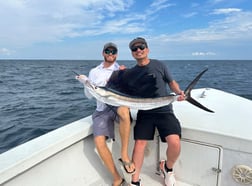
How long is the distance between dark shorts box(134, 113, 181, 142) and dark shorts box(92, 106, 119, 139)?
0.27 meters

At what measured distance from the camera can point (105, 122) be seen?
7.63ft

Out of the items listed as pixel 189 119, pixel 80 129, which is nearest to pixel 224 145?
pixel 189 119

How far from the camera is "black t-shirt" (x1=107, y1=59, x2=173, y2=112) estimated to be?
2.27m

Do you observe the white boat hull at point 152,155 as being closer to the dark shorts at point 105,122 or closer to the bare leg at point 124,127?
the dark shorts at point 105,122

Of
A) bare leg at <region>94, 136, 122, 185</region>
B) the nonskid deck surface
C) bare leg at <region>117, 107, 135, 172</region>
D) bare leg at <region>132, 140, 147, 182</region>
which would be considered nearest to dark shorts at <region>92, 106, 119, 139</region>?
bare leg at <region>94, 136, 122, 185</region>

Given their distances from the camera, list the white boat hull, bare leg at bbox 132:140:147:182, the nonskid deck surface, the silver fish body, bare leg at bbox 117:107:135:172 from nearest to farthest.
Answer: the white boat hull < the silver fish body < bare leg at bbox 117:107:135:172 < bare leg at bbox 132:140:147:182 < the nonskid deck surface

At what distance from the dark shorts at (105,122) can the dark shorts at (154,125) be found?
0.27m

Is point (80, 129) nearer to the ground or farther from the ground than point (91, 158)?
farther from the ground

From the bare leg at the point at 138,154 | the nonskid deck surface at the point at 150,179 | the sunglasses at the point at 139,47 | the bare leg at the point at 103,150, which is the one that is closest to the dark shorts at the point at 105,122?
the bare leg at the point at 103,150

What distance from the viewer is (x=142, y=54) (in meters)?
2.32

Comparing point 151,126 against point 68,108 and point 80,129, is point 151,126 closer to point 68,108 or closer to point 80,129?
point 80,129

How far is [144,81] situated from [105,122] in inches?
22.8

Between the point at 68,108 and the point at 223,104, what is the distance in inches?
250

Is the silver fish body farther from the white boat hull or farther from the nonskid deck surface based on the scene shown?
the nonskid deck surface
